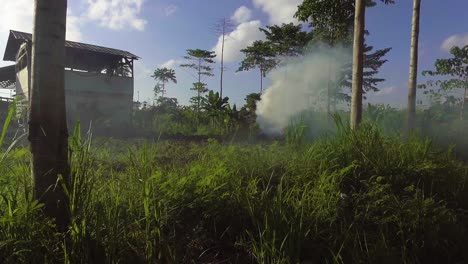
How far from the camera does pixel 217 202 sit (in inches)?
128

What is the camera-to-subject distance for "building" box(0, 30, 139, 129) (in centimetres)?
1694

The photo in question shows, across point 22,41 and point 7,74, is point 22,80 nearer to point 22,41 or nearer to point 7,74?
point 22,41

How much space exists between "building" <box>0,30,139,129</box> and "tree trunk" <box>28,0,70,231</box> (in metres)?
14.6

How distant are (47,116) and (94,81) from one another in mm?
16238

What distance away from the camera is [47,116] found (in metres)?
→ 2.56

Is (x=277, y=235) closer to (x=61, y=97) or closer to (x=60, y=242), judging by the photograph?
(x=60, y=242)

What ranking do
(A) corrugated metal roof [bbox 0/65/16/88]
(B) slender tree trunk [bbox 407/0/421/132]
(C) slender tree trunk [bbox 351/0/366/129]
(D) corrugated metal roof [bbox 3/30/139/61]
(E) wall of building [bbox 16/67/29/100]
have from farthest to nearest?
(A) corrugated metal roof [bbox 0/65/16/88] → (D) corrugated metal roof [bbox 3/30/139/61] → (E) wall of building [bbox 16/67/29/100] → (B) slender tree trunk [bbox 407/0/421/132] → (C) slender tree trunk [bbox 351/0/366/129]

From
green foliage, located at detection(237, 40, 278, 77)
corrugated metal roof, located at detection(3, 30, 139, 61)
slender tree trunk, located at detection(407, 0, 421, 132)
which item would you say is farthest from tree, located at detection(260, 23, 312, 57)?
slender tree trunk, located at detection(407, 0, 421, 132)

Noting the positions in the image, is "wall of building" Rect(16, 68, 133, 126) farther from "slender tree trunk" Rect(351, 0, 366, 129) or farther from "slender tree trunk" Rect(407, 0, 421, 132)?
"slender tree trunk" Rect(407, 0, 421, 132)

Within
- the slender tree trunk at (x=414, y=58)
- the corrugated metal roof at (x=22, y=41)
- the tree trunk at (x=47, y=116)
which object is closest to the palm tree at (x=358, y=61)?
the slender tree trunk at (x=414, y=58)

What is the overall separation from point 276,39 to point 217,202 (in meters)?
22.1

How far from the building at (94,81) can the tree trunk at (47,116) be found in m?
14.6

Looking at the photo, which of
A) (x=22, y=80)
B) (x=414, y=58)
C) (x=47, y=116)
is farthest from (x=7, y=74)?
(x=47, y=116)

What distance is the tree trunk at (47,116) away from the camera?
101 inches
